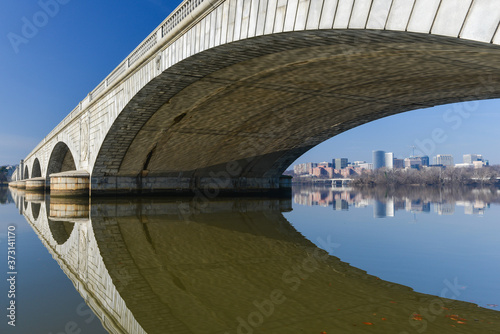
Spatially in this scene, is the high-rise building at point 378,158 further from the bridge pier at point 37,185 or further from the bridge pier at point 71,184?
the bridge pier at point 71,184

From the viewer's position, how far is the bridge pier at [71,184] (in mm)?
22250

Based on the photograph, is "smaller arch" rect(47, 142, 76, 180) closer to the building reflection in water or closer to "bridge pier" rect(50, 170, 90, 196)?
"bridge pier" rect(50, 170, 90, 196)

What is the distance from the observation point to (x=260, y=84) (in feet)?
49.4

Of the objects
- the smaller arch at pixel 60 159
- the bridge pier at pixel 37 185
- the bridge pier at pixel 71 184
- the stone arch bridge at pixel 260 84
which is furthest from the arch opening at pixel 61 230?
the bridge pier at pixel 37 185

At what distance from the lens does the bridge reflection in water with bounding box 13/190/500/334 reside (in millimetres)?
3846


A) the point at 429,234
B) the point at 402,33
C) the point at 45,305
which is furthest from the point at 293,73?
the point at 45,305

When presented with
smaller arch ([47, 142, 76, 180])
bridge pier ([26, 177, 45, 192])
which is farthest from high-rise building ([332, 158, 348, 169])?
bridge pier ([26, 177, 45, 192])

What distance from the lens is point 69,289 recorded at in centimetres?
520

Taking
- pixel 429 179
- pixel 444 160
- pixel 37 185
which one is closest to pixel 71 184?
pixel 37 185

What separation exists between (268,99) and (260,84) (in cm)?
250

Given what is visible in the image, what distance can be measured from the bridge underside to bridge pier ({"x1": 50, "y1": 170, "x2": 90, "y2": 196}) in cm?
52

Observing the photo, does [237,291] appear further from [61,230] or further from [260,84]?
[260,84]

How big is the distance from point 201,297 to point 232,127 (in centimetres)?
1760

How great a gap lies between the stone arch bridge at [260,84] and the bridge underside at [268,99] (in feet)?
0.21
